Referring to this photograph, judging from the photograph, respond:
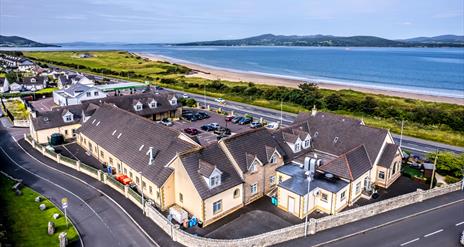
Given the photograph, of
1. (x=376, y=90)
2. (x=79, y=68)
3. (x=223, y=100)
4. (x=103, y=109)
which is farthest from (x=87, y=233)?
(x=79, y=68)

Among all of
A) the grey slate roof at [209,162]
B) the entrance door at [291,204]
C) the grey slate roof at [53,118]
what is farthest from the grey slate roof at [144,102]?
the entrance door at [291,204]

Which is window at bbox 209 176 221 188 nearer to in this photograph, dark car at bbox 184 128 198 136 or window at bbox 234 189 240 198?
window at bbox 234 189 240 198

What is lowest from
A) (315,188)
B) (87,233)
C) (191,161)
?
(87,233)

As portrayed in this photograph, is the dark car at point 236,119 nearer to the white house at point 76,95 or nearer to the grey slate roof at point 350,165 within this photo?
the grey slate roof at point 350,165

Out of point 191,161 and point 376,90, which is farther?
point 376,90

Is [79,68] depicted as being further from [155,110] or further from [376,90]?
[376,90]

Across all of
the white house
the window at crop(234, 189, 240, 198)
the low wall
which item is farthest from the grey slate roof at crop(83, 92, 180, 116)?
the window at crop(234, 189, 240, 198)

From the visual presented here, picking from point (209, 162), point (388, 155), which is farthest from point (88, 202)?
point (388, 155)
